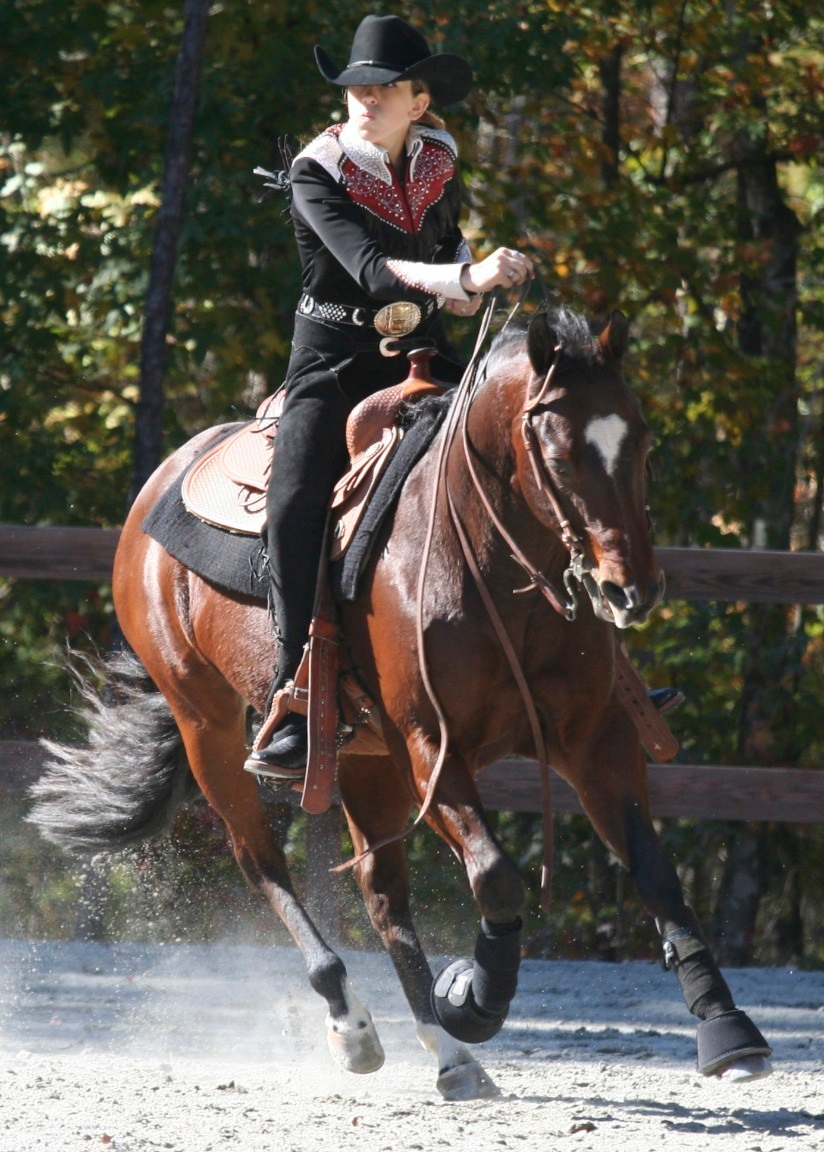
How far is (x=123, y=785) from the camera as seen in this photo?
538 cm

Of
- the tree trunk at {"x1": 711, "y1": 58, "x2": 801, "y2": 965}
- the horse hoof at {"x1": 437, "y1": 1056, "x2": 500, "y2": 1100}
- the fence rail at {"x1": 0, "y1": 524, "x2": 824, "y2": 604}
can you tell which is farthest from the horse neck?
the tree trunk at {"x1": 711, "y1": 58, "x2": 801, "y2": 965}

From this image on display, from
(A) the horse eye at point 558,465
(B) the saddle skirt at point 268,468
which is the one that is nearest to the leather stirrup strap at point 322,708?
(B) the saddle skirt at point 268,468

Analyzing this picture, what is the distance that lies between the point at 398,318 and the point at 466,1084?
6.69ft

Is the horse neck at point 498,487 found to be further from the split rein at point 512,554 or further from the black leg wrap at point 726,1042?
the black leg wrap at point 726,1042

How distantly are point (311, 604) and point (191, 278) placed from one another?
5.05 meters

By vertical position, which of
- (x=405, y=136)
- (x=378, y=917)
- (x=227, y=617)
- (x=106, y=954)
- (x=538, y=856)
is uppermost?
(x=405, y=136)

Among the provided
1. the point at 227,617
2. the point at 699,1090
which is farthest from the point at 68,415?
the point at 699,1090

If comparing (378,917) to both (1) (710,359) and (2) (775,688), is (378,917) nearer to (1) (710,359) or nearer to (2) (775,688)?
(2) (775,688)

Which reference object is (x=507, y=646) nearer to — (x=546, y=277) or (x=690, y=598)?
(x=690, y=598)

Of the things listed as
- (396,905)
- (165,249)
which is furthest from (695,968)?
(165,249)

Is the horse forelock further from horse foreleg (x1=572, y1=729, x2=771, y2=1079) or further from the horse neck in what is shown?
horse foreleg (x1=572, y1=729, x2=771, y2=1079)

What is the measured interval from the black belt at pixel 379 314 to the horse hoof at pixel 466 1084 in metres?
1.97

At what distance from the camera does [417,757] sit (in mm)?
3785

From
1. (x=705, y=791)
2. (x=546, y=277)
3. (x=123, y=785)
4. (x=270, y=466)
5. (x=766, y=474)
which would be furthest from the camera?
(x=766, y=474)
